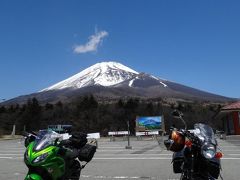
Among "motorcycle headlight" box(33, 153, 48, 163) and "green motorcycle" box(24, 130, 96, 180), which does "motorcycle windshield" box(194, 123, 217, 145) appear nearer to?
"green motorcycle" box(24, 130, 96, 180)

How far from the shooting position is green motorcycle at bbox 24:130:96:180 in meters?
5.17

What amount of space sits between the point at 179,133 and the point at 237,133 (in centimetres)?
3788

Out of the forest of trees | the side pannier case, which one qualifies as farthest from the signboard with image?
the side pannier case

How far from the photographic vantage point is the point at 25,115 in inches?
3196

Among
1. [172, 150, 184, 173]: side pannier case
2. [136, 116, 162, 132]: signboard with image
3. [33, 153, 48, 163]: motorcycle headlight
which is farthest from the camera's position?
[136, 116, 162, 132]: signboard with image

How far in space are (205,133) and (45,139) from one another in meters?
2.08

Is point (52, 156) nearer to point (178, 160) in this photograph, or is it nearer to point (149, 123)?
point (178, 160)

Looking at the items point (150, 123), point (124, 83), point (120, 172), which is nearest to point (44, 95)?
point (124, 83)

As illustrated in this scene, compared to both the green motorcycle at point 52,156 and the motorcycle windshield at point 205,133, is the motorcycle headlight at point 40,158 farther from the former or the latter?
the motorcycle windshield at point 205,133

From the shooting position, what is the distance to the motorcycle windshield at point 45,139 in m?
5.32

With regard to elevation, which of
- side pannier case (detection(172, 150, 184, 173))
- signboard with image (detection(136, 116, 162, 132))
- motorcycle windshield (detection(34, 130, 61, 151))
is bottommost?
side pannier case (detection(172, 150, 184, 173))

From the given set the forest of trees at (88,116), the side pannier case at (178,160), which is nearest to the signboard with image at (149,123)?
the forest of trees at (88,116)

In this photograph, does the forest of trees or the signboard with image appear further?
the forest of trees

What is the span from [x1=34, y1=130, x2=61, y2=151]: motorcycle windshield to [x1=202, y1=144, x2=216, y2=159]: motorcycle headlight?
1.88 meters
